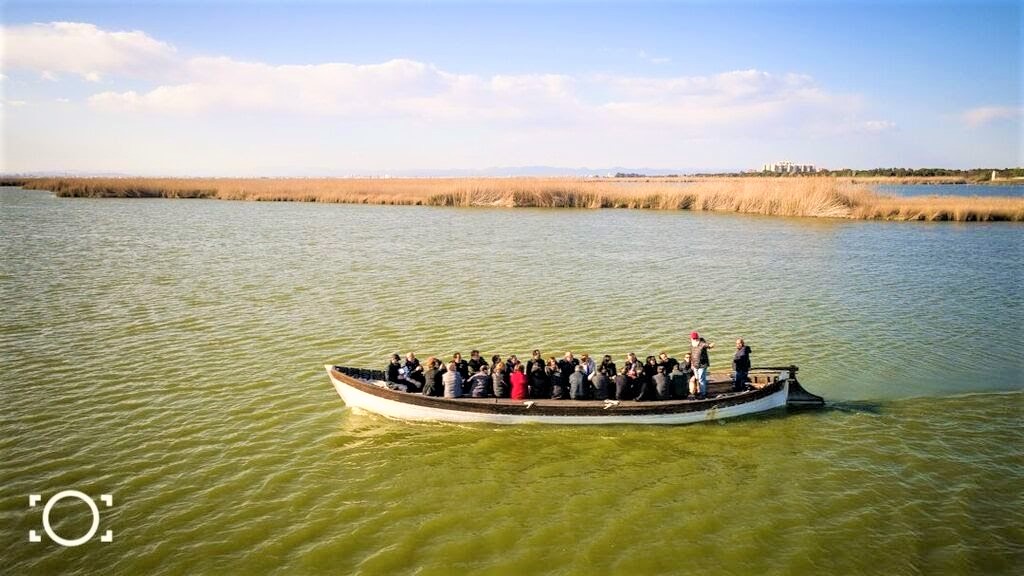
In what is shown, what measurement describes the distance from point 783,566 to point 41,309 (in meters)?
23.3

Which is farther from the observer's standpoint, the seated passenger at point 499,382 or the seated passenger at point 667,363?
the seated passenger at point 667,363

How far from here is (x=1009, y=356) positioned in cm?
1833

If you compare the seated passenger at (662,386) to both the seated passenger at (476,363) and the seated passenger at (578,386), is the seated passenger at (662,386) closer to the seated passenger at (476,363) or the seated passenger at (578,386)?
the seated passenger at (578,386)

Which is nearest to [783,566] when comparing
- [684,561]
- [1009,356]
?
[684,561]

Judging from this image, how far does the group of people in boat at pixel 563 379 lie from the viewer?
13.9 m

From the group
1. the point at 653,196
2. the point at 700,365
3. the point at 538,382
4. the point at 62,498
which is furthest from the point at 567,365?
the point at 653,196

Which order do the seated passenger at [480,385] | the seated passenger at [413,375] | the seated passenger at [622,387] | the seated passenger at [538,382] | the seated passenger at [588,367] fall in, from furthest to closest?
the seated passenger at [413,375] → the seated passenger at [588,367] → the seated passenger at [538,382] → the seated passenger at [480,385] → the seated passenger at [622,387]

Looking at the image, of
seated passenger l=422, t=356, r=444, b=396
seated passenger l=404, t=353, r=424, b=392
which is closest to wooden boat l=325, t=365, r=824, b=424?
seated passenger l=422, t=356, r=444, b=396

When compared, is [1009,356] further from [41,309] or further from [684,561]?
[41,309]

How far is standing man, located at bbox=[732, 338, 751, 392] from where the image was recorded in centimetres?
1453

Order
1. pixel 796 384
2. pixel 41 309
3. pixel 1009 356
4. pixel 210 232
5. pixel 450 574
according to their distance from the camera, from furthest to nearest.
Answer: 1. pixel 210 232
2. pixel 41 309
3. pixel 1009 356
4. pixel 796 384
5. pixel 450 574

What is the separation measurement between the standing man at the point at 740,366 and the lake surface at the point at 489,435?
0.92m

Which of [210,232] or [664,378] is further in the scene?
[210,232]

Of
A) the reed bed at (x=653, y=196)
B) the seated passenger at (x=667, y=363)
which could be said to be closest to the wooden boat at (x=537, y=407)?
the seated passenger at (x=667, y=363)
